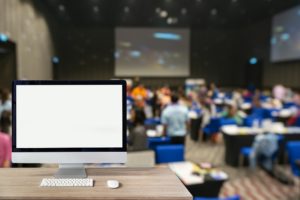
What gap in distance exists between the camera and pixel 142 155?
12.6 ft

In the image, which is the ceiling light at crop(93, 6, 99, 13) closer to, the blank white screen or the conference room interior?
the conference room interior

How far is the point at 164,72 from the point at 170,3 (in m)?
8.16

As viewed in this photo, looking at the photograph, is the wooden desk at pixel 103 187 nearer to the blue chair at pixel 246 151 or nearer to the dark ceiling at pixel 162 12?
the blue chair at pixel 246 151

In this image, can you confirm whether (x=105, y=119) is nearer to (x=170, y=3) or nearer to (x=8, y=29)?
(x=8, y=29)

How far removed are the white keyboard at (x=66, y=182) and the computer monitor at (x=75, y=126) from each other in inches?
3.4

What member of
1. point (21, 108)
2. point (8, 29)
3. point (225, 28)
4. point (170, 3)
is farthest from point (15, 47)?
point (225, 28)

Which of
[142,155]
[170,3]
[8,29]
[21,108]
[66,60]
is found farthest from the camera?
[66,60]

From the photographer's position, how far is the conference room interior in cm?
519

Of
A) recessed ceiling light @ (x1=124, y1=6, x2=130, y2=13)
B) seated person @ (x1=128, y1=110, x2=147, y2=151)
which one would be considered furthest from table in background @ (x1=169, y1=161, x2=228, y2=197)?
recessed ceiling light @ (x1=124, y1=6, x2=130, y2=13)

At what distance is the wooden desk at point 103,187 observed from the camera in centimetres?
151

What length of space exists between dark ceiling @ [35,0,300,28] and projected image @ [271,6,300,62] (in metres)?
0.44

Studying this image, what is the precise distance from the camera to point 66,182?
1.68 metres

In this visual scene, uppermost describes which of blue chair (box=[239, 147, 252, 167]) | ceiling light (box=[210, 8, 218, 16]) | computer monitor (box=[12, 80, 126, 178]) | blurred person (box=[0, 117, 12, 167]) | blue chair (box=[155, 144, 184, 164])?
ceiling light (box=[210, 8, 218, 16])

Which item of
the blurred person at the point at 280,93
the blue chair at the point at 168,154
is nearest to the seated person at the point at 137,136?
the blue chair at the point at 168,154
